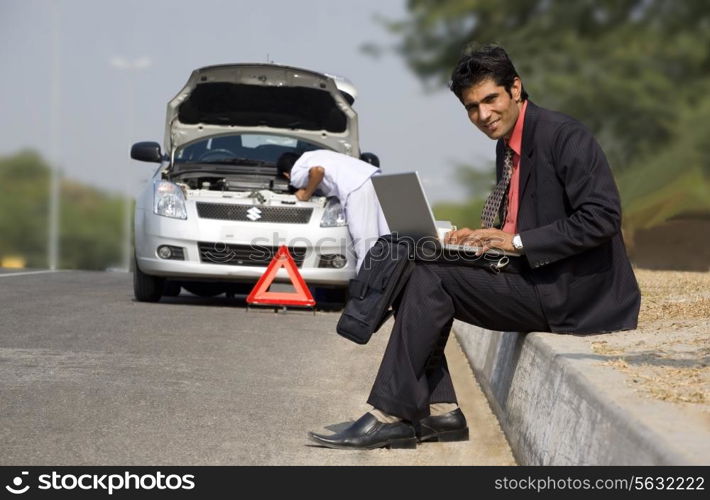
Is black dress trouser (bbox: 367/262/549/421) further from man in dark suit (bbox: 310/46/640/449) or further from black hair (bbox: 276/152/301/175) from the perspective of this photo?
black hair (bbox: 276/152/301/175)

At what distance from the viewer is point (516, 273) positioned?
239 inches

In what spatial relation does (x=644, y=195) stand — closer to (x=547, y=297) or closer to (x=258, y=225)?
(x=258, y=225)

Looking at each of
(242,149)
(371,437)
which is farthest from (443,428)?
(242,149)

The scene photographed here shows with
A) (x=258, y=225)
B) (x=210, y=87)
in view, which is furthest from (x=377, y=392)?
(x=210, y=87)

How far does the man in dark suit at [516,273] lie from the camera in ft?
19.0

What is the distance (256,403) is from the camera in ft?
22.9

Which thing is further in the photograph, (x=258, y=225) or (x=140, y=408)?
(x=258, y=225)

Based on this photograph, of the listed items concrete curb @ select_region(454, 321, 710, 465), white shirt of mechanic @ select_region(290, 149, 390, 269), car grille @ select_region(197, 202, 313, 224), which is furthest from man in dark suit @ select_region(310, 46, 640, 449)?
Result: car grille @ select_region(197, 202, 313, 224)

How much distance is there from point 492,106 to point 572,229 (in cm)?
65

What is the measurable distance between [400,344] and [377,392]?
0.69ft

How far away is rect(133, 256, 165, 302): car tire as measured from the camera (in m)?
13.2

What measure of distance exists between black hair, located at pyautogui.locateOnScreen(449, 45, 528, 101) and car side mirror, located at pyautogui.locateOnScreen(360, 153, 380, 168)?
847cm

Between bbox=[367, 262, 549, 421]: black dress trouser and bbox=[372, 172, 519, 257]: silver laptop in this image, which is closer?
bbox=[367, 262, 549, 421]: black dress trouser

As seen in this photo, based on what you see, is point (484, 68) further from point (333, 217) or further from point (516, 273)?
point (333, 217)
